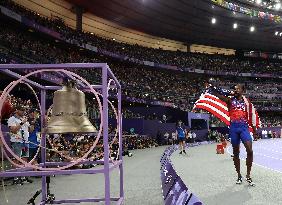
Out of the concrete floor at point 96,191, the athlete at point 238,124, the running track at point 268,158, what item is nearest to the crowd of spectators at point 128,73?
the running track at point 268,158

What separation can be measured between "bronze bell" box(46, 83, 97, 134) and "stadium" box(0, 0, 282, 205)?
1cm

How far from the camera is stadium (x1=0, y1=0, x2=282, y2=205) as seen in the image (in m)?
6.61

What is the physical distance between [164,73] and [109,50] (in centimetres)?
1194

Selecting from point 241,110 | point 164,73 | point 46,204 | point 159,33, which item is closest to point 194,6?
point 159,33

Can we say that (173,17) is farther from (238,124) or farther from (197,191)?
(197,191)

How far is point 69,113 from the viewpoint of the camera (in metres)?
3.49

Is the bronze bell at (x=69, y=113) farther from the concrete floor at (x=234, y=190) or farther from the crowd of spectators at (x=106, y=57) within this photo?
the crowd of spectators at (x=106, y=57)

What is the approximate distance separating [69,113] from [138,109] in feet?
114

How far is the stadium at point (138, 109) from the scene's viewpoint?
21.7 feet

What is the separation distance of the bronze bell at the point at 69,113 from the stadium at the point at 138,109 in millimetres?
10

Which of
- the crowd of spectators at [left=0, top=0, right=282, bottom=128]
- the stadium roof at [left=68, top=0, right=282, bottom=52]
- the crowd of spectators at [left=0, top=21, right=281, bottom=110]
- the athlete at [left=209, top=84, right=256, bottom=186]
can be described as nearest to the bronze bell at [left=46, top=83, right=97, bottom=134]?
the athlete at [left=209, top=84, right=256, bottom=186]

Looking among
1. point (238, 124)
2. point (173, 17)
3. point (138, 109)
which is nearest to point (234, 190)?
point (238, 124)

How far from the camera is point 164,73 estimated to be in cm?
4919

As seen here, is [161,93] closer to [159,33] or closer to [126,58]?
[126,58]
